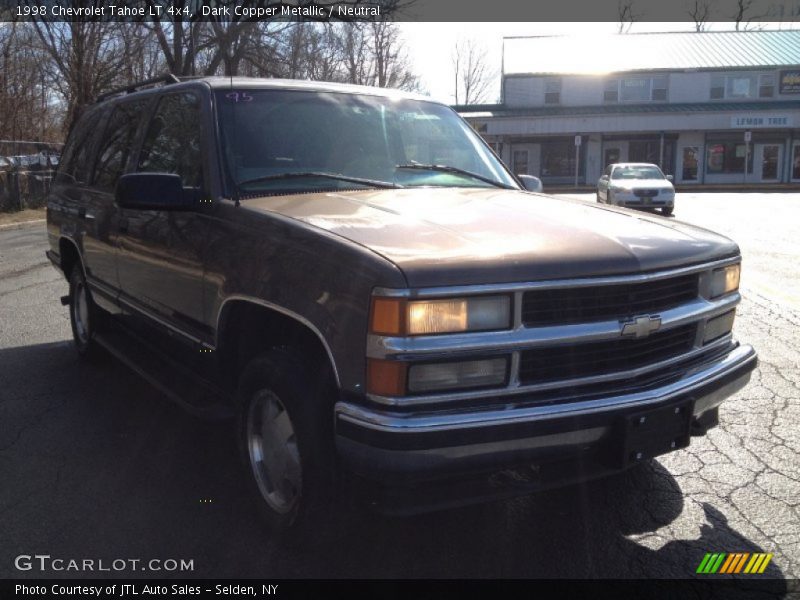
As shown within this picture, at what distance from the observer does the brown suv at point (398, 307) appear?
8.03 ft

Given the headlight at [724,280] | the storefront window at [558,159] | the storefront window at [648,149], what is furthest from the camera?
the storefront window at [558,159]

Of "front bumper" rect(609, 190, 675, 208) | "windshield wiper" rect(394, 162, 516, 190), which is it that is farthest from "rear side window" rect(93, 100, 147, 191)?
"front bumper" rect(609, 190, 675, 208)

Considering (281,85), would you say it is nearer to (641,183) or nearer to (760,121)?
(641,183)

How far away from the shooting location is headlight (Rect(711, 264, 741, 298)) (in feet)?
10.6

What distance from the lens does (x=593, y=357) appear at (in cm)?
271

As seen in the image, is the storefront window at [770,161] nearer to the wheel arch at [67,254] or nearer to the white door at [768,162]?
the white door at [768,162]

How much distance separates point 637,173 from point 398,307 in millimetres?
20880

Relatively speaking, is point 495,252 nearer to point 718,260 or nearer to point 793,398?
point 718,260

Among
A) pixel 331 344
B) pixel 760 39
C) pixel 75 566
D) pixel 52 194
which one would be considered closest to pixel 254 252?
pixel 331 344

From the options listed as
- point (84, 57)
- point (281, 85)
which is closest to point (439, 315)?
point (281, 85)

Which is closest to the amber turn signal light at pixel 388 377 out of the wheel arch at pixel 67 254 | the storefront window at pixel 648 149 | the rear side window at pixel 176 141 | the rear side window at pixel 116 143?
the rear side window at pixel 176 141

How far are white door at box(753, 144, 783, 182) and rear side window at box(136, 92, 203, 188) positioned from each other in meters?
41.8

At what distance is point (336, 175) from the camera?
367 centimetres

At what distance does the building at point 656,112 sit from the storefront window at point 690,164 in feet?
0.18
